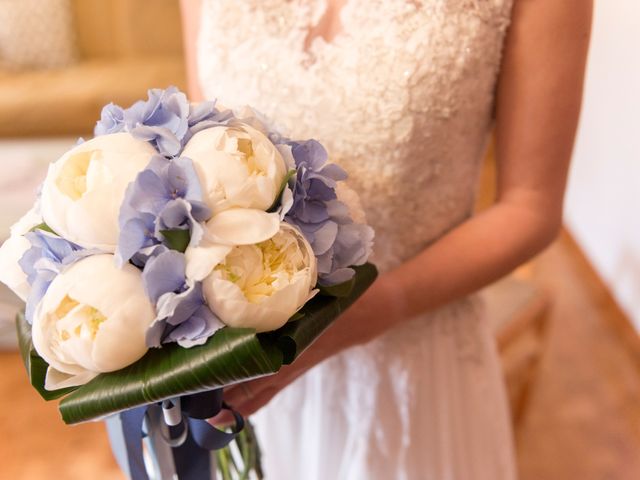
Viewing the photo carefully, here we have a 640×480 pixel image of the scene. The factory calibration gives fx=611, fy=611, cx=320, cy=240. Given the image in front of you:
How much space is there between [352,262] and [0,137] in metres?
2.57

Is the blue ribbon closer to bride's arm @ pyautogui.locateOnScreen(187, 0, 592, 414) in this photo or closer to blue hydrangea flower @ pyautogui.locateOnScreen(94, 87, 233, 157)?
bride's arm @ pyautogui.locateOnScreen(187, 0, 592, 414)

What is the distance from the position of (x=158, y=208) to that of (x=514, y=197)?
0.47m

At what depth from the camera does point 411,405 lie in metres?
0.87

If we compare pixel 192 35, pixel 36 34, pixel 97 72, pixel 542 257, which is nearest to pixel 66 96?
pixel 97 72

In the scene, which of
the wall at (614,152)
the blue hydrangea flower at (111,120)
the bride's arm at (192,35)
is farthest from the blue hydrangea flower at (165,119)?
the wall at (614,152)

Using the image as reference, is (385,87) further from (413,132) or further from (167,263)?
(167,263)

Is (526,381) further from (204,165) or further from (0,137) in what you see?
(0,137)

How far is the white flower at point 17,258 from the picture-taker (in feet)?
1.51

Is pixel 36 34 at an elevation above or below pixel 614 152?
above

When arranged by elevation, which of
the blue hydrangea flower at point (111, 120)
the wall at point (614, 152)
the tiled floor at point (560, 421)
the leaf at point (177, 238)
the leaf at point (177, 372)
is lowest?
the tiled floor at point (560, 421)

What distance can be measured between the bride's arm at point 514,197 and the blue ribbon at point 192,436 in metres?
0.04

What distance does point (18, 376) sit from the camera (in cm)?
206

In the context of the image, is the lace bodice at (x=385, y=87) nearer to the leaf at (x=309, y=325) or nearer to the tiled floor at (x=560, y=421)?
the leaf at (x=309, y=325)

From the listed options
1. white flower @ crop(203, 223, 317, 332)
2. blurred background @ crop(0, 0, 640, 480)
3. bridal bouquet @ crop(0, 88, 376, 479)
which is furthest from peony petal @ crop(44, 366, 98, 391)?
blurred background @ crop(0, 0, 640, 480)
